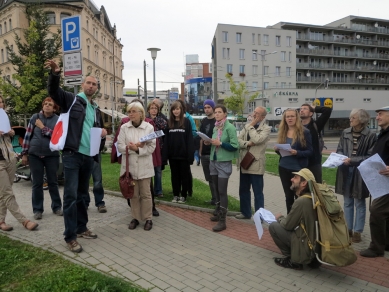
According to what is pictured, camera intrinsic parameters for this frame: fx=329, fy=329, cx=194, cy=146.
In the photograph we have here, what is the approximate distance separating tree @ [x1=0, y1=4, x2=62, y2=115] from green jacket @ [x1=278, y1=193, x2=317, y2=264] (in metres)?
13.5

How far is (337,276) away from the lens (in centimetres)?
398

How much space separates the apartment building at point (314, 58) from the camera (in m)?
53.7

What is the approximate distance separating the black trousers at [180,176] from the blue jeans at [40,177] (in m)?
2.22

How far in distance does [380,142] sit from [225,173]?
2.35m

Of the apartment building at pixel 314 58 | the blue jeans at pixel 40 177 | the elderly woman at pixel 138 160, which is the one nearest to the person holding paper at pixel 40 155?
the blue jeans at pixel 40 177

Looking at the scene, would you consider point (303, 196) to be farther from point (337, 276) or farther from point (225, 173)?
point (225, 173)

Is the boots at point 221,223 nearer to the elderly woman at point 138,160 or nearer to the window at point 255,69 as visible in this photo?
the elderly woman at point 138,160

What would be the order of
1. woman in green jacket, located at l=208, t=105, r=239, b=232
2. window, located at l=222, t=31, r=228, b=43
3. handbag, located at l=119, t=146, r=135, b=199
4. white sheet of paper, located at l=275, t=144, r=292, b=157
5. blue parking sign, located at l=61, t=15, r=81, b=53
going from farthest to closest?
window, located at l=222, t=31, r=228, b=43 < blue parking sign, located at l=61, t=15, r=81, b=53 < woman in green jacket, located at l=208, t=105, r=239, b=232 < white sheet of paper, located at l=275, t=144, r=292, b=157 < handbag, located at l=119, t=146, r=135, b=199

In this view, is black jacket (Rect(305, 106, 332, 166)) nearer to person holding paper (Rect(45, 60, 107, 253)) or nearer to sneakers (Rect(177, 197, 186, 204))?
sneakers (Rect(177, 197, 186, 204))

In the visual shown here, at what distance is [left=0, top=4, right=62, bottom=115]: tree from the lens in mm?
14516

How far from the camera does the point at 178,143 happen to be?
6.54m

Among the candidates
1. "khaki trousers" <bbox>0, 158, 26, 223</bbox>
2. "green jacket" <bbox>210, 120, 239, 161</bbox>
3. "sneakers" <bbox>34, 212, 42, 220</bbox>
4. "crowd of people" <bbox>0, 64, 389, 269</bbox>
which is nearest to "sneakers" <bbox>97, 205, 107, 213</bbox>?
"crowd of people" <bbox>0, 64, 389, 269</bbox>

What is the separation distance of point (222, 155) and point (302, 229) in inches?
78.5

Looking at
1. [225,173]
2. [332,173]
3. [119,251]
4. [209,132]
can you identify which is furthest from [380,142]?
[332,173]
